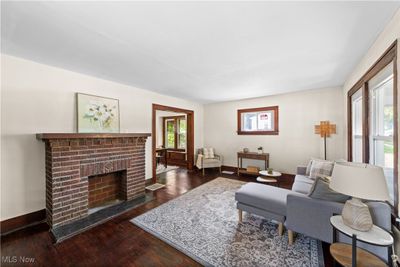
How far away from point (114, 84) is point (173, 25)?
237cm

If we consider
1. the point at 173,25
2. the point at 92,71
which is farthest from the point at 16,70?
the point at 173,25

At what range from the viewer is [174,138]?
703 cm

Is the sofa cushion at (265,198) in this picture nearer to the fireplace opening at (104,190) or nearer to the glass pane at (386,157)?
the glass pane at (386,157)

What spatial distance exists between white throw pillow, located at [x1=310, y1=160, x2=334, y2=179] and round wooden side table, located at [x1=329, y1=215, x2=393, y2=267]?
5.47ft

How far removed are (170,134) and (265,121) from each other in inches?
159

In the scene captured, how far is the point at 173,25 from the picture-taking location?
1.57 m

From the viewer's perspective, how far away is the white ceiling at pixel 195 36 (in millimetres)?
1376

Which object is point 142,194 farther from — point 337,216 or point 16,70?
point 337,216

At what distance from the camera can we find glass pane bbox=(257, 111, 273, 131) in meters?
4.89

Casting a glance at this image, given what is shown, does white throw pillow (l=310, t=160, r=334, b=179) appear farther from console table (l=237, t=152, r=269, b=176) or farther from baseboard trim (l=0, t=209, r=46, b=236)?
baseboard trim (l=0, t=209, r=46, b=236)

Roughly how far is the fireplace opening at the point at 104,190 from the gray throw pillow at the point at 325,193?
321 centimetres

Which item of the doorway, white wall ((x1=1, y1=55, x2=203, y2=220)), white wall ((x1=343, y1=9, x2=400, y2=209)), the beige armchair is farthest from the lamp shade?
the doorway

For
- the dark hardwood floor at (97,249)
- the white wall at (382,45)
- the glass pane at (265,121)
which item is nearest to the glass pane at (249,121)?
the glass pane at (265,121)

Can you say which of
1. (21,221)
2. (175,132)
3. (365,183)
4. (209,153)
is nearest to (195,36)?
(365,183)
